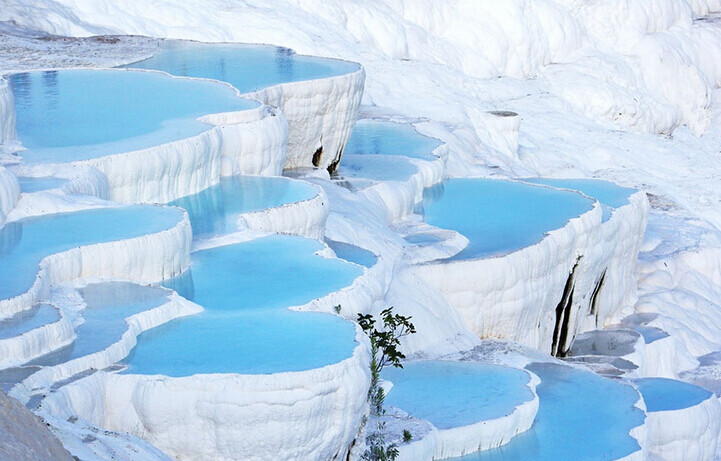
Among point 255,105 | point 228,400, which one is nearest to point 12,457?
point 228,400

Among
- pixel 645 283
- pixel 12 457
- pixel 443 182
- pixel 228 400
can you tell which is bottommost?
pixel 645 283

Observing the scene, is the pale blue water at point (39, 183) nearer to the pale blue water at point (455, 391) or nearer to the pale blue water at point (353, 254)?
the pale blue water at point (353, 254)

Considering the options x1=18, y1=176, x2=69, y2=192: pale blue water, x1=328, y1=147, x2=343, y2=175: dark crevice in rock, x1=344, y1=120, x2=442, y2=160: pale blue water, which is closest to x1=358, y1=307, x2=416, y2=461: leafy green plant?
x1=18, y1=176, x2=69, y2=192: pale blue water

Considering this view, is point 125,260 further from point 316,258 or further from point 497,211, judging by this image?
point 497,211

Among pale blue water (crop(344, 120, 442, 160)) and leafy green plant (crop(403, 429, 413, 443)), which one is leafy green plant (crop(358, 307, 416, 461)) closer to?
leafy green plant (crop(403, 429, 413, 443))

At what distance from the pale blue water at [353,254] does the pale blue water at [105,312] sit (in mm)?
2563

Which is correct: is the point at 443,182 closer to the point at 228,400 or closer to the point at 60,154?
the point at 60,154

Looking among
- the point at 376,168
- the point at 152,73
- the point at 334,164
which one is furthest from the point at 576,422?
the point at 152,73

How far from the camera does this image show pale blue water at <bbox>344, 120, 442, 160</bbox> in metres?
15.5

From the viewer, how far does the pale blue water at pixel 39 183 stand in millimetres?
9312

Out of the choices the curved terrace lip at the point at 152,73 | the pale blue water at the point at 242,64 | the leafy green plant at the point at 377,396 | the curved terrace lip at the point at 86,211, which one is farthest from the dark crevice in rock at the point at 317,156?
the leafy green plant at the point at 377,396

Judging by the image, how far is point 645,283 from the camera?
16500 millimetres

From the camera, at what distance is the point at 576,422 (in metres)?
9.58

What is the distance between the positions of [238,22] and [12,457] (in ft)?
52.8
